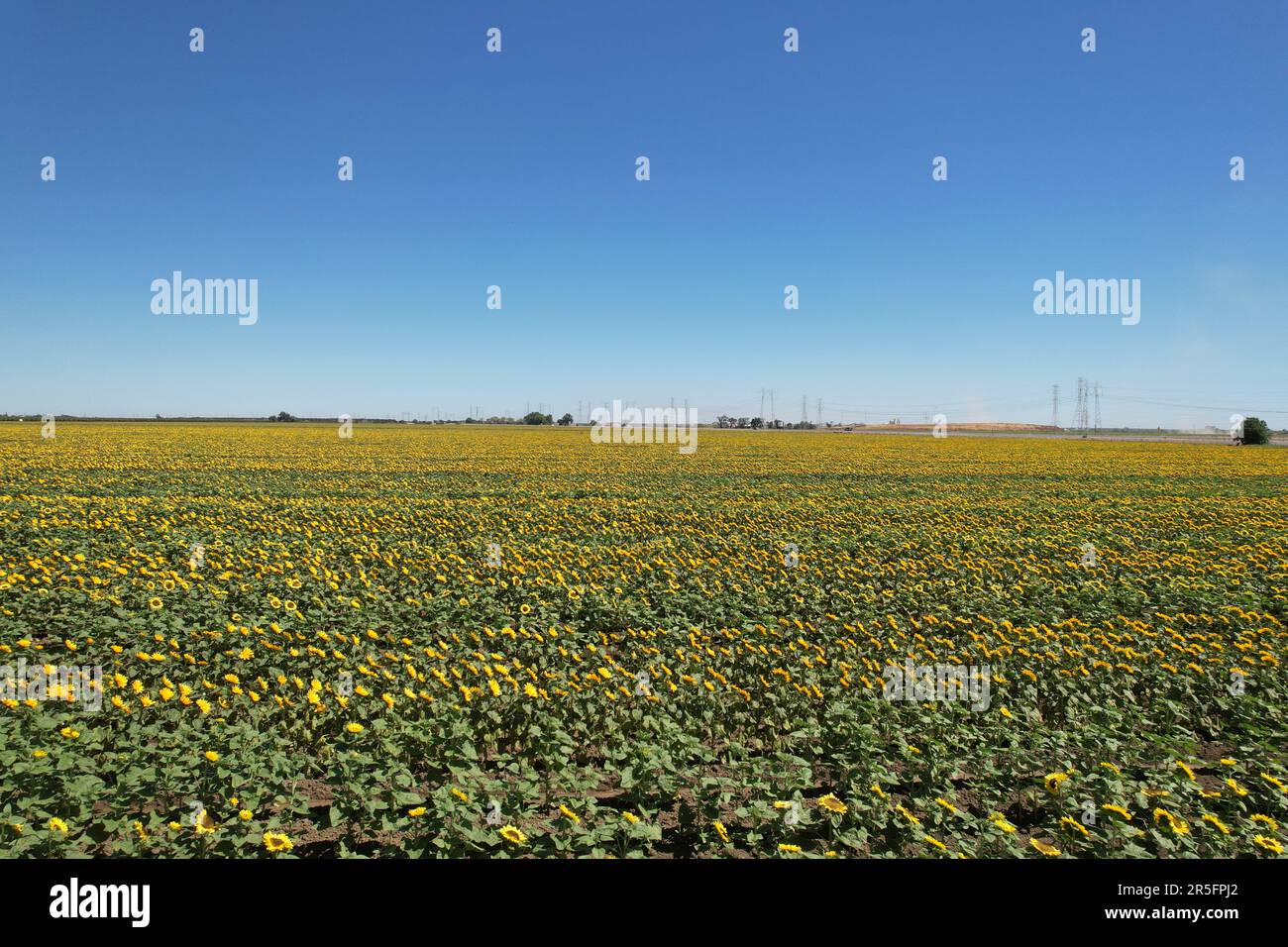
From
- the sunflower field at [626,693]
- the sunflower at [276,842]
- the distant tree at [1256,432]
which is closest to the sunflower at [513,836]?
the sunflower field at [626,693]

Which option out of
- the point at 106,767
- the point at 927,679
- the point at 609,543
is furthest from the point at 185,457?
the point at 927,679

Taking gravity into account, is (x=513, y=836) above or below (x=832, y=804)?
above

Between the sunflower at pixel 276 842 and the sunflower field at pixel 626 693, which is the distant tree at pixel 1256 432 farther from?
the sunflower at pixel 276 842

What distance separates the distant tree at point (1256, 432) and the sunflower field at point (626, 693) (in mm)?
87742

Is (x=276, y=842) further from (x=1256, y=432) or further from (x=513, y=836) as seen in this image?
→ (x=1256, y=432)

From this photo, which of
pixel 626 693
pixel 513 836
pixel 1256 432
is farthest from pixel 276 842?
pixel 1256 432

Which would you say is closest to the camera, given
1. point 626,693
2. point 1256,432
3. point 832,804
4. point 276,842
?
point 276,842

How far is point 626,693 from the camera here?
5.40 meters

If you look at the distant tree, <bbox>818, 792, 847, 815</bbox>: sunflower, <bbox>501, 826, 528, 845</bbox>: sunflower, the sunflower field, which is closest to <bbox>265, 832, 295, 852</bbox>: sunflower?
the sunflower field

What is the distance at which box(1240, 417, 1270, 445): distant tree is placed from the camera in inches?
2982

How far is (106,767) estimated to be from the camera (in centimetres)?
386

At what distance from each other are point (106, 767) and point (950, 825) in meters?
4.93

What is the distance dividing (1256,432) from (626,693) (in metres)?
100

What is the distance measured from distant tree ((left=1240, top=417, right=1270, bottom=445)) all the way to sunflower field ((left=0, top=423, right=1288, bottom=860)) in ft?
288
